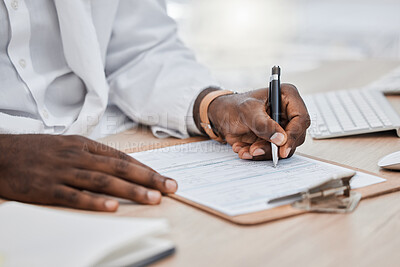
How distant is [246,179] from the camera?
63 cm

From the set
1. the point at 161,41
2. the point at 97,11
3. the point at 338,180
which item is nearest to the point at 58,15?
the point at 97,11

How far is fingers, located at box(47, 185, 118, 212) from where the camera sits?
53 cm

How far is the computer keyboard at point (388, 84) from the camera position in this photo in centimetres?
124

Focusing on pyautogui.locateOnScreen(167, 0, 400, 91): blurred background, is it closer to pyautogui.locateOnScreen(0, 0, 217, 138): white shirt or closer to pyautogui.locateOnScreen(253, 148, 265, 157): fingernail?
pyautogui.locateOnScreen(0, 0, 217, 138): white shirt

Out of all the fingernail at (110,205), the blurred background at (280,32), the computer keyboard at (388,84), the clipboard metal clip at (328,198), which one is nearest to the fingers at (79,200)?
the fingernail at (110,205)

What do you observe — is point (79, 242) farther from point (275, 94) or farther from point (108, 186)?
point (275, 94)

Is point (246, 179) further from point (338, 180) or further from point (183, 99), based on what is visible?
point (183, 99)

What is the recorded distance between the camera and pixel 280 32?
3.47 m

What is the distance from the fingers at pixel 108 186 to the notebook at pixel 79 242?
96mm

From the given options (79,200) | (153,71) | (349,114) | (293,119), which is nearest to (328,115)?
(349,114)

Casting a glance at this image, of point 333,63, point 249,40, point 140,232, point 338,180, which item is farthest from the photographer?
point 249,40

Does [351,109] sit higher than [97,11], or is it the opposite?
[97,11]

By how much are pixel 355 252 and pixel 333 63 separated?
146 centimetres

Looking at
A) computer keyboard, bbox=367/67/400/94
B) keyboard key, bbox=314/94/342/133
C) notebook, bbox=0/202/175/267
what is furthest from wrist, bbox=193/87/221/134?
computer keyboard, bbox=367/67/400/94
